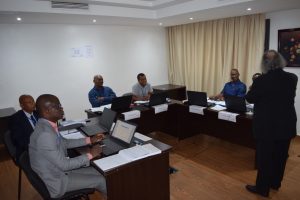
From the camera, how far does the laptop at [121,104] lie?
3547 millimetres

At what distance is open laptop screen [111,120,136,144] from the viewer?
214 centimetres

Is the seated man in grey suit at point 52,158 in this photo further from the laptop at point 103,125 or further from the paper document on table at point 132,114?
the paper document on table at point 132,114

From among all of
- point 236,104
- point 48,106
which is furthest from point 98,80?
point 48,106

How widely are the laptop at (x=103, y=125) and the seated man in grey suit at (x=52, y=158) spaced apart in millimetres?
660

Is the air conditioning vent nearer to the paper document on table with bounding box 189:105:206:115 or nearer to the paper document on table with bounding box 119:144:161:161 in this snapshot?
the paper document on table with bounding box 189:105:206:115

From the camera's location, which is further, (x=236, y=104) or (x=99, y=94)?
(x=99, y=94)

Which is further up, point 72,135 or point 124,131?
point 124,131

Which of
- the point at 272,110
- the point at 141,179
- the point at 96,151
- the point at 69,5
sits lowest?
the point at 141,179

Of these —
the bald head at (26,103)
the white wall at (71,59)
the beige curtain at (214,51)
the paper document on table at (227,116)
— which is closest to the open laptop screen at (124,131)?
the bald head at (26,103)

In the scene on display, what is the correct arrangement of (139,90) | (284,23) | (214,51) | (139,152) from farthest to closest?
(214,51)
(139,90)
(284,23)
(139,152)

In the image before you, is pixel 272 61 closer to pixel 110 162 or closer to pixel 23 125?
pixel 110 162

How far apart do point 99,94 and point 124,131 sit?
2277 millimetres

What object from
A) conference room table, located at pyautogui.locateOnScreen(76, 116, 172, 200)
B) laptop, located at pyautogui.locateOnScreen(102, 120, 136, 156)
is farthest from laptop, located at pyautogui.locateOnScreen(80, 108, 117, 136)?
conference room table, located at pyautogui.locateOnScreen(76, 116, 172, 200)

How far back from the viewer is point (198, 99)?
3783mm
